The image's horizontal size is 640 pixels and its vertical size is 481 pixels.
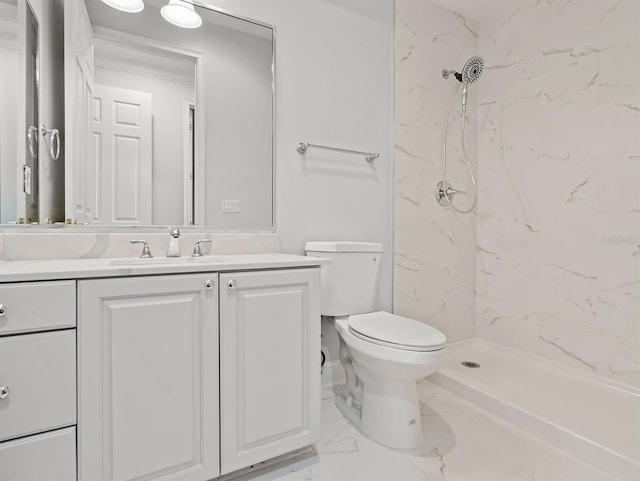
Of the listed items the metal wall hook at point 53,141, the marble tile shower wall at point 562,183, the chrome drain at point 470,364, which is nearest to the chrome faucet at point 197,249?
the metal wall hook at point 53,141

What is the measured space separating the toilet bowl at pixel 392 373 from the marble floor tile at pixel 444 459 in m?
0.06

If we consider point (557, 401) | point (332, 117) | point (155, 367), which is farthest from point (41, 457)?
point (557, 401)

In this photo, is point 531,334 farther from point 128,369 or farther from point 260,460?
point 128,369

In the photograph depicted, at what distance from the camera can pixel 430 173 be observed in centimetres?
224

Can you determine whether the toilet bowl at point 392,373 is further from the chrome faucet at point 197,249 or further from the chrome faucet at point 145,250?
the chrome faucet at point 145,250

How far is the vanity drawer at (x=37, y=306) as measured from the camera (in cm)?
85

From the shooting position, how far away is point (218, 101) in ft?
5.35

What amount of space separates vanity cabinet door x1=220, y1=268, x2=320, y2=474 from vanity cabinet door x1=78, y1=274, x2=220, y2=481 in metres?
0.05

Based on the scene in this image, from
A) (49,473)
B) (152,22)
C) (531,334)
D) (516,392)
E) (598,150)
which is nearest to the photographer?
(49,473)

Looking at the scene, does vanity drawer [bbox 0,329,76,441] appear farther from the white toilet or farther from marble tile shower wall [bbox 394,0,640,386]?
marble tile shower wall [bbox 394,0,640,386]

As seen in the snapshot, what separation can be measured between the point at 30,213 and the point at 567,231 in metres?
2.57

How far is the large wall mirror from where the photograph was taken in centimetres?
129

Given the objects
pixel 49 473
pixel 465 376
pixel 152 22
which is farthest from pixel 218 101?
pixel 465 376

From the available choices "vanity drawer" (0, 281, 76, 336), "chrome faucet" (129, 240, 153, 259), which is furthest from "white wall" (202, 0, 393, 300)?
"vanity drawer" (0, 281, 76, 336)
